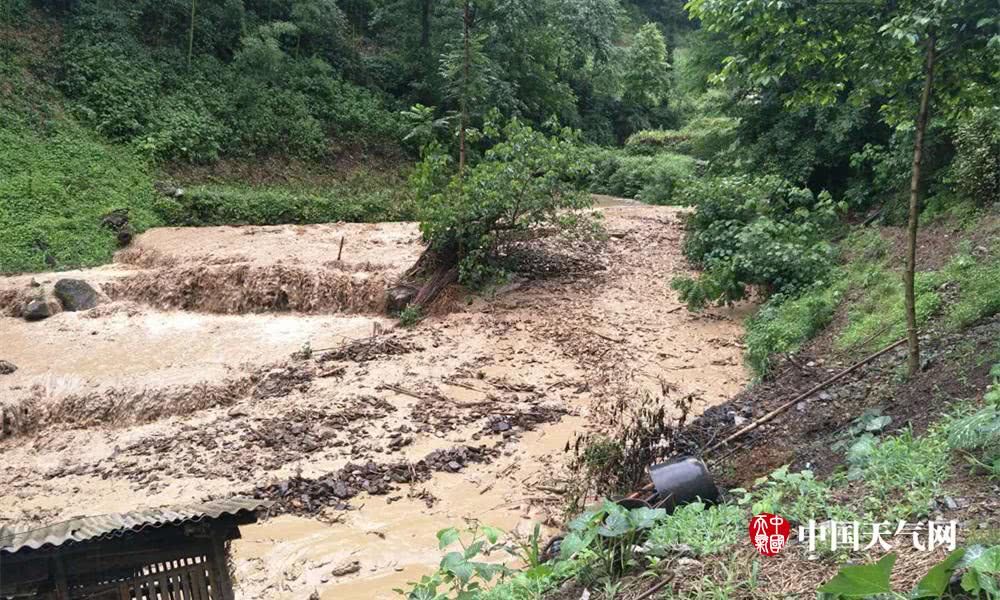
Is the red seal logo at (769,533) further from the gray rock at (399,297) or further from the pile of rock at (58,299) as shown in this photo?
the pile of rock at (58,299)

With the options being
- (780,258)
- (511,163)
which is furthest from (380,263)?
(780,258)

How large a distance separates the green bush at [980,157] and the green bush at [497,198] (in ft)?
17.6

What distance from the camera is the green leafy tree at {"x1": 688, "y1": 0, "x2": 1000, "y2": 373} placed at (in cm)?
428

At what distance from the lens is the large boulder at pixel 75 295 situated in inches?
465

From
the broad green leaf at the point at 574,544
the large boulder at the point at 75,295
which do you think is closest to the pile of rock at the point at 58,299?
the large boulder at the point at 75,295

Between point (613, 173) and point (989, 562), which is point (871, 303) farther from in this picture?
point (613, 173)

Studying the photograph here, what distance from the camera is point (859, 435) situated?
426 centimetres

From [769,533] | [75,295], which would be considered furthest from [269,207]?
[769,533]

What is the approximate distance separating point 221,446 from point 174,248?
877 cm

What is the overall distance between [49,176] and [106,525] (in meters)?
17.1

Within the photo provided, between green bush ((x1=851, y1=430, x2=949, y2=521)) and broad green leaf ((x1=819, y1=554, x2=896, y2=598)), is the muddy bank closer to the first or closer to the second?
green bush ((x1=851, y1=430, x2=949, y2=521))

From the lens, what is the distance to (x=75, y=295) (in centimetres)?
1190

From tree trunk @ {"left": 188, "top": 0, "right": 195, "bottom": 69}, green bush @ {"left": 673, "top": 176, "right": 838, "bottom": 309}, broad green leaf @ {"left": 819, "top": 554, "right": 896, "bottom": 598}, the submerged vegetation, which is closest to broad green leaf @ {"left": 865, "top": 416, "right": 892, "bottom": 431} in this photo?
the submerged vegetation

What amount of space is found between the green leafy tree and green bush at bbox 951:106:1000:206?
3.41 m
